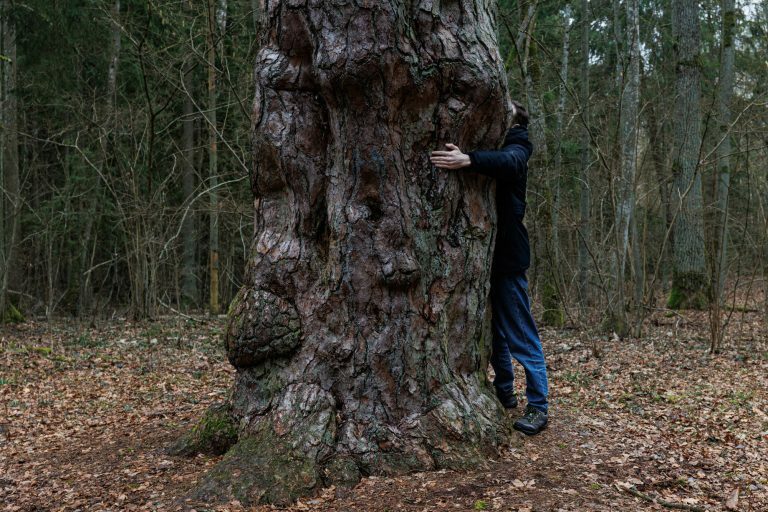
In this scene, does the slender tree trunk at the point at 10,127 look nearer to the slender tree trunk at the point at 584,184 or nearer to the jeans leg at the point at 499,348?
the slender tree trunk at the point at 584,184

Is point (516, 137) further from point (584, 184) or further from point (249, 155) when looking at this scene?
point (249, 155)

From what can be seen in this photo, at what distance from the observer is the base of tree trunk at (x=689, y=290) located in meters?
11.8

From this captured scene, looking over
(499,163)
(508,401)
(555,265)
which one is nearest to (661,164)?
(555,265)

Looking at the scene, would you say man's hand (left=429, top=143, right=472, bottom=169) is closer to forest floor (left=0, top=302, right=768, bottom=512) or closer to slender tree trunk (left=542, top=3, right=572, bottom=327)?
forest floor (left=0, top=302, right=768, bottom=512)

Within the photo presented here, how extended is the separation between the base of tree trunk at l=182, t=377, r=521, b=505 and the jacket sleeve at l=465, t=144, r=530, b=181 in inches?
52.7

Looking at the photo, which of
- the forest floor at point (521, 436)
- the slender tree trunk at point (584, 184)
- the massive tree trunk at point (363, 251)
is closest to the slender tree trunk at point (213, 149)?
the forest floor at point (521, 436)

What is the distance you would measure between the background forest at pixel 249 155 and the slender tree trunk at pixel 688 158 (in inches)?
1.6

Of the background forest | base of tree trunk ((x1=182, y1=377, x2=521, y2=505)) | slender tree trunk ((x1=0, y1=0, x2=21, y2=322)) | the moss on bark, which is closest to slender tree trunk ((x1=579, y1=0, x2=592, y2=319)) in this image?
the background forest

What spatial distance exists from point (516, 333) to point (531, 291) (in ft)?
21.2

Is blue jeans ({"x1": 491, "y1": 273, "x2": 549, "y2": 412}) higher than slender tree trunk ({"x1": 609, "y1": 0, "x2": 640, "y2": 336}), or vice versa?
slender tree trunk ({"x1": 609, "y1": 0, "x2": 640, "y2": 336})

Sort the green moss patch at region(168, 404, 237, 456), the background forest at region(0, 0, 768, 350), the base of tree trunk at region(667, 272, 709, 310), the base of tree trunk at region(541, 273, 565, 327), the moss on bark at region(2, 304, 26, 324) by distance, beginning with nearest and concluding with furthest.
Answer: the green moss patch at region(168, 404, 237, 456) < the background forest at region(0, 0, 768, 350) < the base of tree trunk at region(541, 273, 565, 327) < the base of tree trunk at region(667, 272, 709, 310) < the moss on bark at region(2, 304, 26, 324)

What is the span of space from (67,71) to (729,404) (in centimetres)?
1545

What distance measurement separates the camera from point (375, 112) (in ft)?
11.3

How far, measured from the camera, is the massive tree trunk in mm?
3383
